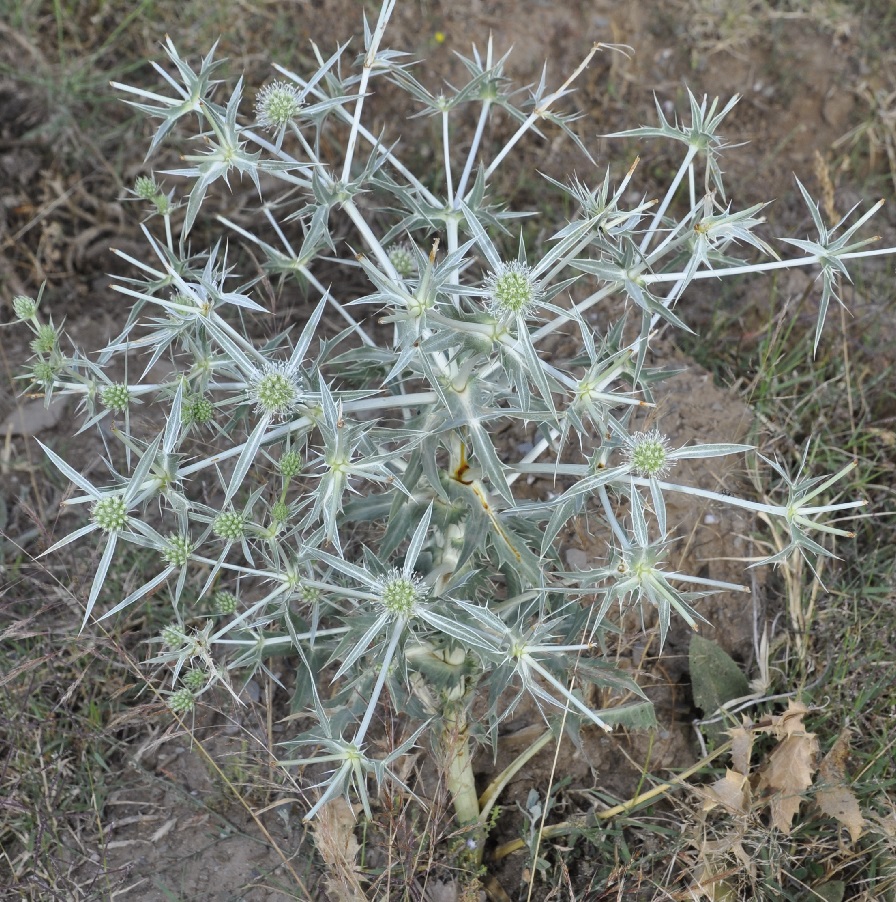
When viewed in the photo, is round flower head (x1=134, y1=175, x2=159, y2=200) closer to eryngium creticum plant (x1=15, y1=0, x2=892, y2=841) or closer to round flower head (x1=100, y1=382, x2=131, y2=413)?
eryngium creticum plant (x1=15, y1=0, x2=892, y2=841)

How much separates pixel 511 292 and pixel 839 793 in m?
1.64

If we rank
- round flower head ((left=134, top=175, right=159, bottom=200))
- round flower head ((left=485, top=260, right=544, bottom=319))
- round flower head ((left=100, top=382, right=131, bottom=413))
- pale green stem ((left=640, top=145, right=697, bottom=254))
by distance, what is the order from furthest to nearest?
round flower head ((left=134, top=175, right=159, bottom=200)), round flower head ((left=100, top=382, right=131, bottom=413)), pale green stem ((left=640, top=145, right=697, bottom=254)), round flower head ((left=485, top=260, right=544, bottom=319))

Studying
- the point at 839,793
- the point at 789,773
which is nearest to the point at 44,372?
the point at 789,773

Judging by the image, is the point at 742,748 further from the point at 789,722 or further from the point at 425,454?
the point at 425,454

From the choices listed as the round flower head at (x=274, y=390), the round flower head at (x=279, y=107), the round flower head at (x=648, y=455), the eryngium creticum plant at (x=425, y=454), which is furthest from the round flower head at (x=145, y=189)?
the round flower head at (x=648, y=455)

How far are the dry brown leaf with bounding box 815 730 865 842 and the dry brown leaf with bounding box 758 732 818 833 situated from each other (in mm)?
40

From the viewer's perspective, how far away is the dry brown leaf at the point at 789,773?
244 cm

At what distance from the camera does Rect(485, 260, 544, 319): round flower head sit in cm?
183

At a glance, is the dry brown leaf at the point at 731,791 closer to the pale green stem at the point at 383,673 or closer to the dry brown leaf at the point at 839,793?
the dry brown leaf at the point at 839,793

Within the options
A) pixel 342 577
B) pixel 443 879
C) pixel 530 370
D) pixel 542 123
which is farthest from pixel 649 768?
pixel 542 123

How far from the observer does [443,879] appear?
99.9 inches

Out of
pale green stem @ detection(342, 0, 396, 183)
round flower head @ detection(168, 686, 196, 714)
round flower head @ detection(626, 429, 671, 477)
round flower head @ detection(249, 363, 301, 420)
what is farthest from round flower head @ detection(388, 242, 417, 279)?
round flower head @ detection(168, 686, 196, 714)

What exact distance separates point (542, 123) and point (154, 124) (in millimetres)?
1751

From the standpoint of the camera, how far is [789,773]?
8.13ft
